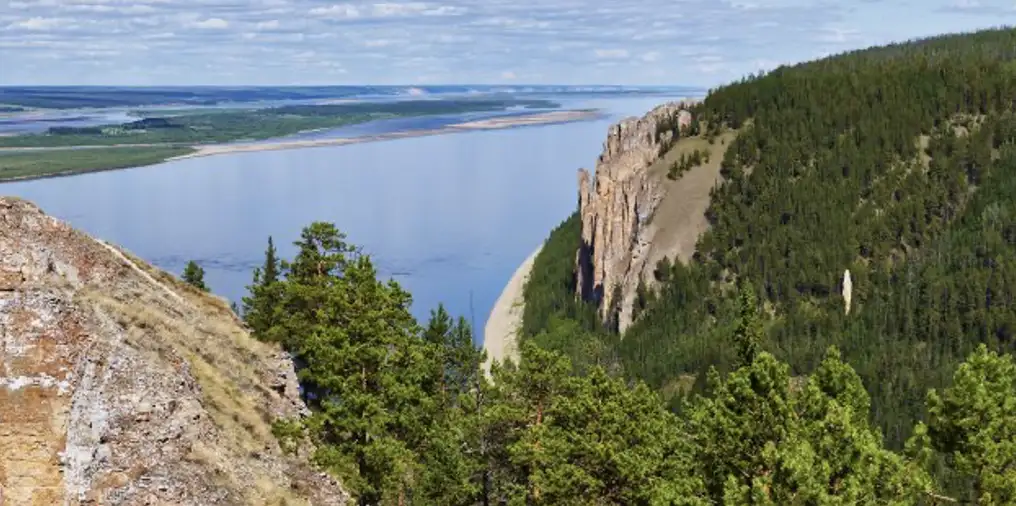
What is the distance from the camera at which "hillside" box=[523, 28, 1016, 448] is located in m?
126

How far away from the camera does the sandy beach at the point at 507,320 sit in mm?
129587

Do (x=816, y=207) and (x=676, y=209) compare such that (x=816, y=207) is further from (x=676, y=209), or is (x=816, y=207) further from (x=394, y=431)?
(x=394, y=431)

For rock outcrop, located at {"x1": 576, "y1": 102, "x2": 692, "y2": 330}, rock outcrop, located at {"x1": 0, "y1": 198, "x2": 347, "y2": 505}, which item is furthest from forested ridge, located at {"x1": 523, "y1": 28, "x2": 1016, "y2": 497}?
rock outcrop, located at {"x1": 0, "y1": 198, "x2": 347, "y2": 505}

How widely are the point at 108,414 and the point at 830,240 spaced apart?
14607 cm

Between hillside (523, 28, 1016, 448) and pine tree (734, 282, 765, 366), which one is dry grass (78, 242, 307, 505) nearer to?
pine tree (734, 282, 765, 366)

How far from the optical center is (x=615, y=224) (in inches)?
6112

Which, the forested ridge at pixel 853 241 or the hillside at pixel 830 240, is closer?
the forested ridge at pixel 853 241

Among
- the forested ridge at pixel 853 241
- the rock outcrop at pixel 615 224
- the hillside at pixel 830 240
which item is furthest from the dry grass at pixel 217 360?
the rock outcrop at pixel 615 224

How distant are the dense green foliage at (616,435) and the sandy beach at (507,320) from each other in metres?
87.4

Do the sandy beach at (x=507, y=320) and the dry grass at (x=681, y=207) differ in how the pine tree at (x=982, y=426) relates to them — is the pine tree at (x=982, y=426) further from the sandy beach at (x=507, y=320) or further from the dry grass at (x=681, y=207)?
the dry grass at (x=681, y=207)

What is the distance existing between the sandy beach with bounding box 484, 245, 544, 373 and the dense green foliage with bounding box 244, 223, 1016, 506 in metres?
87.4

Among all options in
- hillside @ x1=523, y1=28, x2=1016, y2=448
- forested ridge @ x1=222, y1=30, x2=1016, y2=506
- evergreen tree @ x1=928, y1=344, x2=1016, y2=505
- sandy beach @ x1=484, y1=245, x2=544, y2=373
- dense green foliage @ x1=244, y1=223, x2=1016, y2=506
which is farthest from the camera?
sandy beach @ x1=484, y1=245, x2=544, y2=373

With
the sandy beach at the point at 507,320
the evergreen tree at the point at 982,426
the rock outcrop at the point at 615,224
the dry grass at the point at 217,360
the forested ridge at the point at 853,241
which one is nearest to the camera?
the evergreen tree at the point at 982,426

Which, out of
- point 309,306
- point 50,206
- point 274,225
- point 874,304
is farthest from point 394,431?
point 50,206
